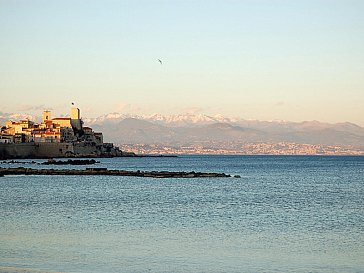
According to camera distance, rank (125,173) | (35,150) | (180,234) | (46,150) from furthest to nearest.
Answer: (46,150), (35,150), (125,173), (180,234)

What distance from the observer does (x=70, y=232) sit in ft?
85.4

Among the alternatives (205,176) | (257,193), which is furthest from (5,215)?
(205,176)

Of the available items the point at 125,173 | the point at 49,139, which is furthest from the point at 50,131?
the point at 125,173

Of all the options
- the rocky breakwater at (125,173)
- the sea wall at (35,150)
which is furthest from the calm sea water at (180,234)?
the sea wall at (35,150)

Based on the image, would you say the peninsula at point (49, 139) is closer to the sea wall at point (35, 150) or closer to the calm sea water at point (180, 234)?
the sea wall at point (35, 150)

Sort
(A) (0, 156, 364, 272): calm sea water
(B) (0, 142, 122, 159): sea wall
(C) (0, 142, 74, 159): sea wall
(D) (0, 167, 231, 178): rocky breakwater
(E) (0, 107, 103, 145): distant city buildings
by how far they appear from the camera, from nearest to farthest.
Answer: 1. (A) (0, 156, 364, 272): calm sea water
2. (D) (0, 167, 231, 178): rocky breakwater
3. (C) (0, 142, 74, 159): sea wall
4. (B) (0, 142, 122, 159): sea wall
5. (E) (0, 107, 103, 145): distant city buildings

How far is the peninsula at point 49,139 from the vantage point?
509ft

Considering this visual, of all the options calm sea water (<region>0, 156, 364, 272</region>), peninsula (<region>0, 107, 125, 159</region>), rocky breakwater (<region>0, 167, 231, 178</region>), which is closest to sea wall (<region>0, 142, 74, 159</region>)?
peninsula (<region>0, 107, 125, 159</region>)

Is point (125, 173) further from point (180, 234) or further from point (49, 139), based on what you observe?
point (49, 139)

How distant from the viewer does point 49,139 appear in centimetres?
16462

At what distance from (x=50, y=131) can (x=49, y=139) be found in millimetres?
4597

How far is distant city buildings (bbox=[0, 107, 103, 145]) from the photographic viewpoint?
6457 inches

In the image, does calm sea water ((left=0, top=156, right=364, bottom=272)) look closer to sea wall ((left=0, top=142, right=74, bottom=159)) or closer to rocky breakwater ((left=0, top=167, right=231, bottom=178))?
rocky breakwater ((left=0, top=167, right=231, bottom=178))

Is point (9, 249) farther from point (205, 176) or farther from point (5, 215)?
point (205, 176)
